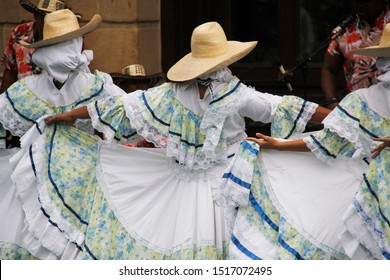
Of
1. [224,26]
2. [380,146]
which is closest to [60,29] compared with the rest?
[380,146]

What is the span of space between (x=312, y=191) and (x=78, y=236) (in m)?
1.56

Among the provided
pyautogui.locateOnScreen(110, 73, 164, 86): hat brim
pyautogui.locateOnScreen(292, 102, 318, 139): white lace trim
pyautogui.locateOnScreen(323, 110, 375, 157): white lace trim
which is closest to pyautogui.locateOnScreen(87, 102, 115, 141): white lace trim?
pyautogui.locateOnScreen(292, 102, 318, 139): white lace trim

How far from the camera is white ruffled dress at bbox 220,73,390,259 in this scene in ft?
30.9

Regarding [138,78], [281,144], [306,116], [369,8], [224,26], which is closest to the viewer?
[281,144]

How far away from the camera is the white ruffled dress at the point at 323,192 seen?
9.43 m

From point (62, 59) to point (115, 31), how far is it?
2546mm

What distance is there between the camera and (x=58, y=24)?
1067cm

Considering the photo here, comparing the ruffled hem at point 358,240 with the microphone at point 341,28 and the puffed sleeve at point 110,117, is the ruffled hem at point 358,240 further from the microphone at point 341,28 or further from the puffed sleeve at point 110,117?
the microphone at point 341,28

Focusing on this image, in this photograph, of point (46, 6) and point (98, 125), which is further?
point (46, 6)

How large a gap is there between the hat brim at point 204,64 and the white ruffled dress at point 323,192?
571 mm

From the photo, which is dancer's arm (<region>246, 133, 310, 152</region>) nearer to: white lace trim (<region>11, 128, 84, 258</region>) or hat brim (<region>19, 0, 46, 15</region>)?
white lace trim (<region>11, 128, 84, 258</region>)

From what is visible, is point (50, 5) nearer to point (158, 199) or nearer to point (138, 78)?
point (138, 78)

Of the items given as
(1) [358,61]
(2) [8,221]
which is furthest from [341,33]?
(2) [8,221]

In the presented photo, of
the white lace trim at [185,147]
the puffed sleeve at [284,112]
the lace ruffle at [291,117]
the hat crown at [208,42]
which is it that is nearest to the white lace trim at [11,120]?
the white lace trim at [185,147]
